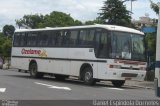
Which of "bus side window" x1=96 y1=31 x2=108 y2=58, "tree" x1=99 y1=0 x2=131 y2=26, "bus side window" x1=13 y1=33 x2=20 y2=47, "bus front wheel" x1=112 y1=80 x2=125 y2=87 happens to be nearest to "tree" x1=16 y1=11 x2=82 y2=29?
"tree" x1=99 y1=0 x2=131 y2=26

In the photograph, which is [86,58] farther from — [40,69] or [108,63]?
[40,69]

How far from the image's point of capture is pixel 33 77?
3350cm

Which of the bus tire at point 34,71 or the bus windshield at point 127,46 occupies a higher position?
the bus windshield at point 127,46

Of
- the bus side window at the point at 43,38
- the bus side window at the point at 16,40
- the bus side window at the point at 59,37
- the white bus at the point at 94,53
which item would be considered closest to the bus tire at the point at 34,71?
the white bus at the point at 94,53

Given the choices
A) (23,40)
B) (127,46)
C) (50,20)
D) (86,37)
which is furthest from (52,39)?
(50,20)

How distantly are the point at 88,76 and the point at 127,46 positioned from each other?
2603 millimetres

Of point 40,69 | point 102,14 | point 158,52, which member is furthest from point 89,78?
point 102,14

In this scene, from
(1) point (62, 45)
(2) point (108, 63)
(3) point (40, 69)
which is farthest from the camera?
(3) point (40, 69)

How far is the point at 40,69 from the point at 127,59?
776 centimetres

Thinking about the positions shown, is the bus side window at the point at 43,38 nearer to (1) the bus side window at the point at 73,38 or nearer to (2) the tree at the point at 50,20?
(1) the bus side window at the point at 73,38

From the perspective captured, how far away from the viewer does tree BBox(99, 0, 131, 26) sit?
47.5 meters

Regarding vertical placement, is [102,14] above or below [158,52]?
above

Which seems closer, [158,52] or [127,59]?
[158,52]

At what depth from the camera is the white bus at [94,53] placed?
2578 cm
